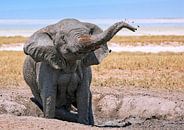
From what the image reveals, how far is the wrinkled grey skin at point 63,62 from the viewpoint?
8891 millimetres

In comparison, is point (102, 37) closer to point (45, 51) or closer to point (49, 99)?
point (45, 51)

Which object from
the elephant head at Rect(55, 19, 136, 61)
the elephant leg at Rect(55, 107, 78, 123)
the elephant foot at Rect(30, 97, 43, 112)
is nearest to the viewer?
the elephant head at Rect(55, 19, 136, 61)

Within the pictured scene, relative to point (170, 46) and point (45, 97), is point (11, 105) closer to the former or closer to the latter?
point (45, 97)

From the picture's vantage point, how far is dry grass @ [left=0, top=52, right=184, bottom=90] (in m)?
15.4

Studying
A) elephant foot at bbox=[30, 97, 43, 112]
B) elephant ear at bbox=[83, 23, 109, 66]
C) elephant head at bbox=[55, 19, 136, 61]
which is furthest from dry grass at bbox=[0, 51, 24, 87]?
elephant head at bbox=[55, 19, 136, 61]

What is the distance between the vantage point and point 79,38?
8570 millimetres

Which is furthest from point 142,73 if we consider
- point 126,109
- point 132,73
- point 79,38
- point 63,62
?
point 79,38

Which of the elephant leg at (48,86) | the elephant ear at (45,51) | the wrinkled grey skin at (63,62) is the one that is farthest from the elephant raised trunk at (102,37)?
the elephant leg at (48,86)

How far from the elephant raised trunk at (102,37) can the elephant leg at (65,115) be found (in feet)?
6.48

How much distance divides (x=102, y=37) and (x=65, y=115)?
241cm

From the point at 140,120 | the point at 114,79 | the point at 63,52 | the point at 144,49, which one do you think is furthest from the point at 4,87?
the point at 144,49

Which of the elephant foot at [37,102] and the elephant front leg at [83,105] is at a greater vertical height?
the elephant front leg at [83,105]

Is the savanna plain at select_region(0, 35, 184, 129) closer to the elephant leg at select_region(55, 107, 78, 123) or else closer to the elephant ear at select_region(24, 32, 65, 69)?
the elephant leg at select_region(55, 107, 78, 123)

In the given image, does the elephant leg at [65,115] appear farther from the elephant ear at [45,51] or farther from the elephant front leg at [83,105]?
the elephant ear at [45,51]
